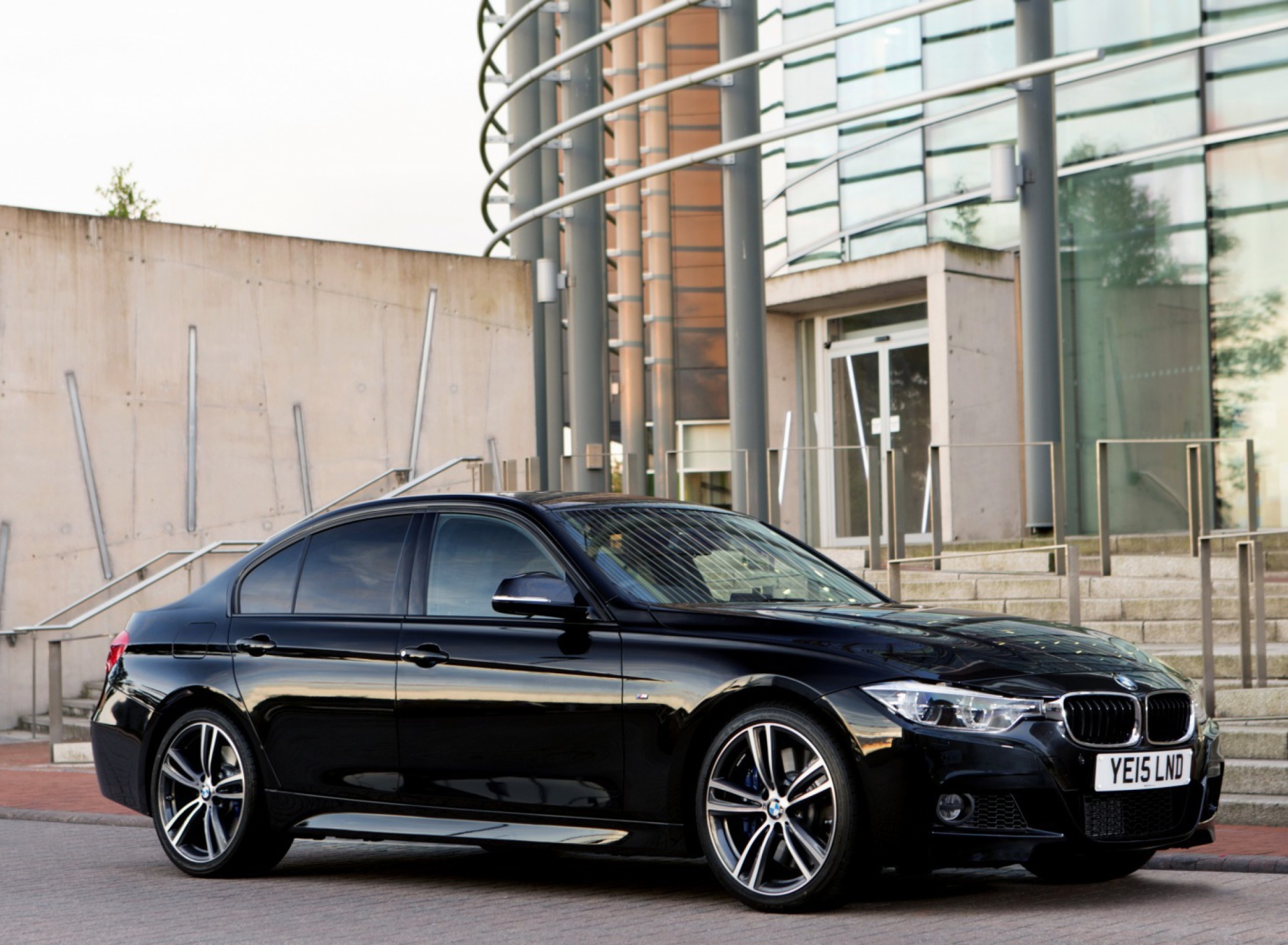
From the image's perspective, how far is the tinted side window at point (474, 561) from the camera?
7391mm

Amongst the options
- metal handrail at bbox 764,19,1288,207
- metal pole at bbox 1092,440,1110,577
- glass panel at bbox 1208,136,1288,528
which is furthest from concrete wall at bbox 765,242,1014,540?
metal pole at bbox 1092,440,1110,577

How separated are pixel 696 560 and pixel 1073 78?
17.1 m

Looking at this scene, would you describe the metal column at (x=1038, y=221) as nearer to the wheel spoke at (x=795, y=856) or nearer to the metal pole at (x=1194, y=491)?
the metal pole at (x=1194, y=491)

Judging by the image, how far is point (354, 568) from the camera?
7.90 metres

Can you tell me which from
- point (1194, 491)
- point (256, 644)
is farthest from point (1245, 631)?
point (256, 644)

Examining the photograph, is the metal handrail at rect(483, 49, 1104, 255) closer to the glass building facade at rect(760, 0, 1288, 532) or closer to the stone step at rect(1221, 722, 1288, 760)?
the glass building facade at rect(760, 0, 1288, 532)

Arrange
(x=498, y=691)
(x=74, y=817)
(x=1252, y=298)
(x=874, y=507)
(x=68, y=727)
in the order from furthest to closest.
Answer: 1. (x=1252, y=298)
2. (x=68, y=727)
3. (x=874, y=507)
4. (x=74, y=817)
5. (x=498, y=691)

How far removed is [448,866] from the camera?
846cm

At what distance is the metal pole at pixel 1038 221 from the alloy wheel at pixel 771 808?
39.8 ft

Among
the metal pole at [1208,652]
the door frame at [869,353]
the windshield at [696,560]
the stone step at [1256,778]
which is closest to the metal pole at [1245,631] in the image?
the metal pole at [1208,652]

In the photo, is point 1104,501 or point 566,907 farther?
point 1104,501

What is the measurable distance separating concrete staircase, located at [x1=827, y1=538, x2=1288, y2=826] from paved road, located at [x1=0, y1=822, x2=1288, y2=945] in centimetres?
180

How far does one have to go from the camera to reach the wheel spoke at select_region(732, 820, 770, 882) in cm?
641

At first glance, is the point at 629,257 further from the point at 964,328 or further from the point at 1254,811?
the point at 1254,811
